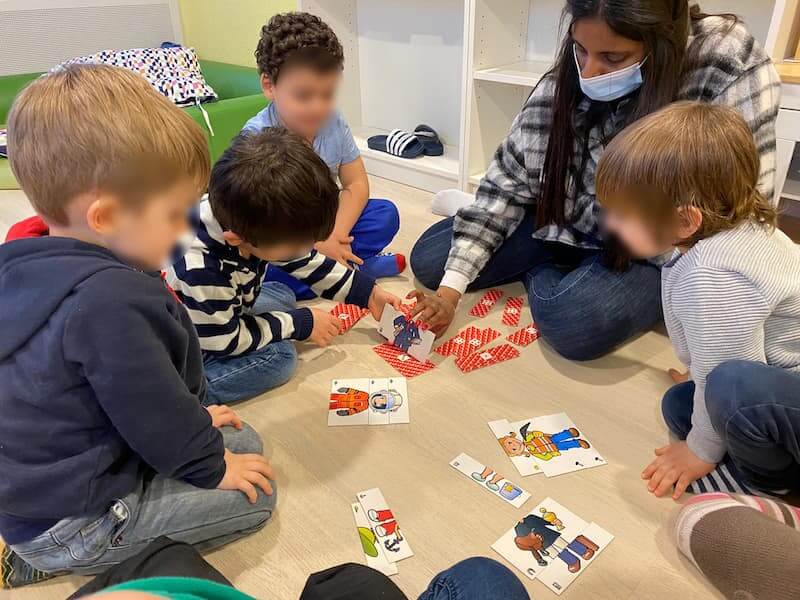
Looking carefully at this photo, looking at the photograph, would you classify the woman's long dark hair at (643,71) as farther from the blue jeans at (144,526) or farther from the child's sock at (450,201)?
the blue jeans at (144,526)

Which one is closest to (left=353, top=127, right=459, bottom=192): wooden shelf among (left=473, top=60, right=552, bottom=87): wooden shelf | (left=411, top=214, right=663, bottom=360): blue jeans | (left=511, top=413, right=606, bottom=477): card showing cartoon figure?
(left=473, top=60, right=552, bottom=87): wooden shelf

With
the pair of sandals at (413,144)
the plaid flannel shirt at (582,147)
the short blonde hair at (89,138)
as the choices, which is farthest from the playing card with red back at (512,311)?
the pair of sandals at (413,144)

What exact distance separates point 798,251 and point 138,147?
1069mm

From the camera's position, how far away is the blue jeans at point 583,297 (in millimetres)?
1518

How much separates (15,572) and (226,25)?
128 inches

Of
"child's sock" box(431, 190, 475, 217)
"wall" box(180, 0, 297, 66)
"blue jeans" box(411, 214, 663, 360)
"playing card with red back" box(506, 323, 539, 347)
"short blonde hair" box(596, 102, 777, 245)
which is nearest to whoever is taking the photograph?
"short blonde hair" box(596, 102, 777, 245)

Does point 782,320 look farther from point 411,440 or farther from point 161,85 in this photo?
point 161,85

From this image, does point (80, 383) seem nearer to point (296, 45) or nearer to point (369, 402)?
point (369, 402)

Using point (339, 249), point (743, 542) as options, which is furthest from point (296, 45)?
point (743, 542)

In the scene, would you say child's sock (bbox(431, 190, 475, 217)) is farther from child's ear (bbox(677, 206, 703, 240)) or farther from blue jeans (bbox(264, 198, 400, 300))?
child's ear (bbox(677, 206, 703, 240))

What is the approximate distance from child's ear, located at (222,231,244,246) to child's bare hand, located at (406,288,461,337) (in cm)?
50

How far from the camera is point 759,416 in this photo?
991mm

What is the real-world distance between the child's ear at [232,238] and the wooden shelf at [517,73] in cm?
140

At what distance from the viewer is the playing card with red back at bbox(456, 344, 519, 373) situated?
5.05 feet
